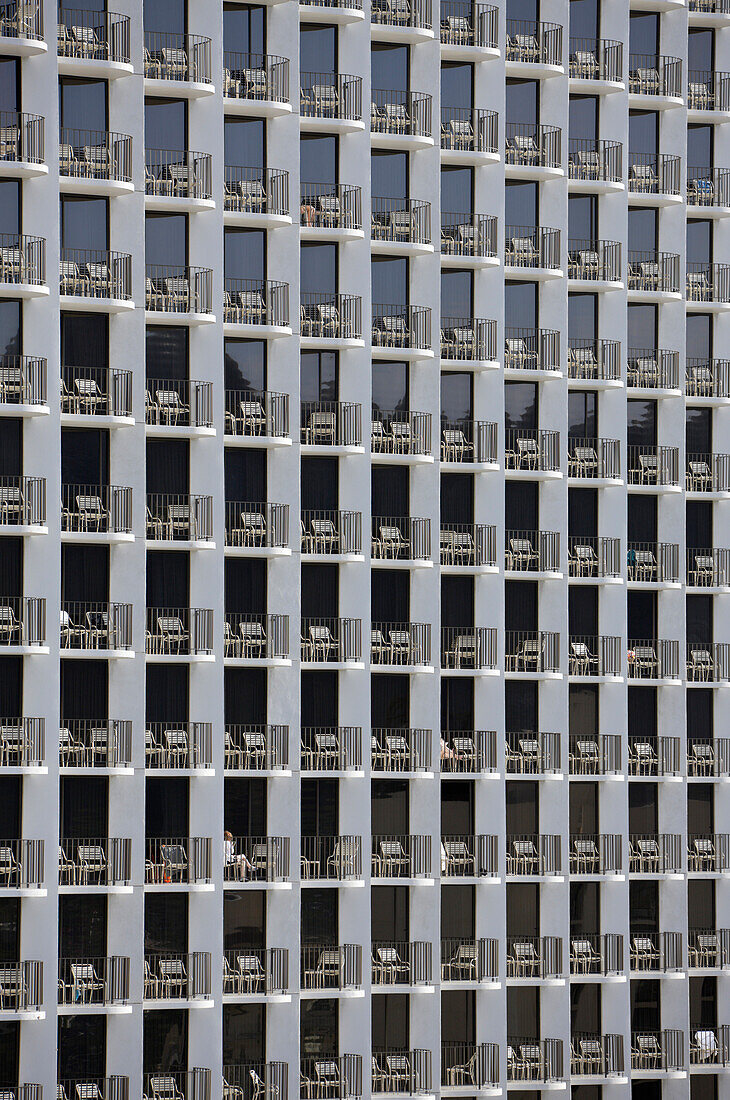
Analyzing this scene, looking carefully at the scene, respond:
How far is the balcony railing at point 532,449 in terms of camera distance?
181 ft

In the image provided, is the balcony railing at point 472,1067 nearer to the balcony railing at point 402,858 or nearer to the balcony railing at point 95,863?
the balcony railing at point 402,858

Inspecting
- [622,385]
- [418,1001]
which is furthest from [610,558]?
[418,1001]

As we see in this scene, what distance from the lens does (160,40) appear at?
52375mm

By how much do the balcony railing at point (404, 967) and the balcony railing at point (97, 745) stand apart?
30.2 ft

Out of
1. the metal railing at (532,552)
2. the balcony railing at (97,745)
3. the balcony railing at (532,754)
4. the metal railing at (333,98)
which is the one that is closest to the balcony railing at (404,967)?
the balcony railing at (532,754)

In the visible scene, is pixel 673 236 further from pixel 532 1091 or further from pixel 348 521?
pixel 532 1091

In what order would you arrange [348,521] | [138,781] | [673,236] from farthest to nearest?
[673,236] < [348,521] < [138,781]

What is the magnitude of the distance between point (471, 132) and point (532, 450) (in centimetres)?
942

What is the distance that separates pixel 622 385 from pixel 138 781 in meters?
18.4

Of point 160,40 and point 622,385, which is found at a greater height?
point 160,40

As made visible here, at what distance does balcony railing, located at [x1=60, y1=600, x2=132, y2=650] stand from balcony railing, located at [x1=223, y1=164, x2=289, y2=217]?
1164 centimetres

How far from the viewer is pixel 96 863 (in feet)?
162

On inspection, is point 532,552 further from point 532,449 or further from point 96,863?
point 96,863

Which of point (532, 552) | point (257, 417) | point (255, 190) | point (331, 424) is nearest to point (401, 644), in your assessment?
point (532, 552)
